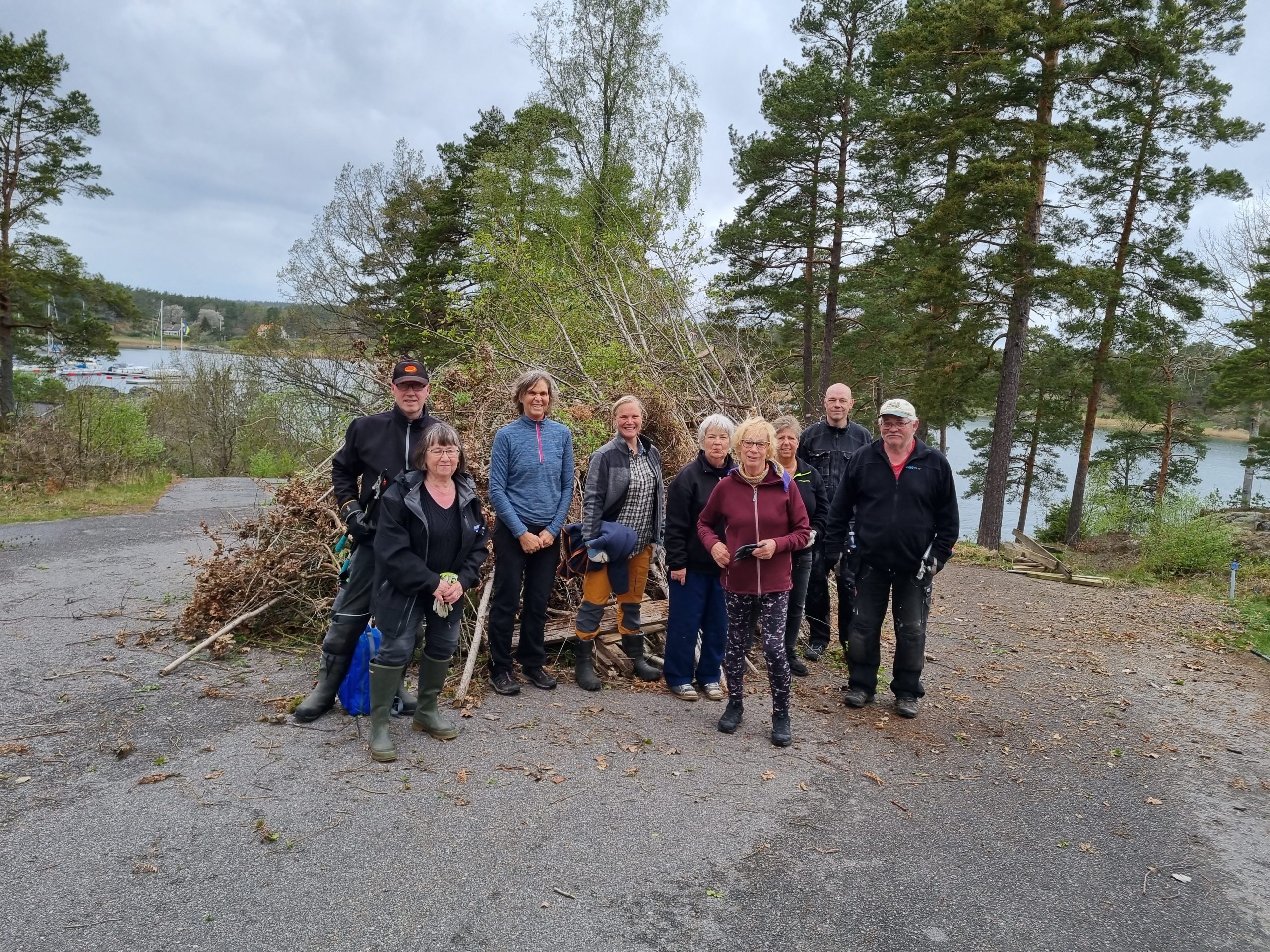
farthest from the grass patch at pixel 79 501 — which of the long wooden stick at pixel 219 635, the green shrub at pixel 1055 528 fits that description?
the green shrub at pixel 1055 528

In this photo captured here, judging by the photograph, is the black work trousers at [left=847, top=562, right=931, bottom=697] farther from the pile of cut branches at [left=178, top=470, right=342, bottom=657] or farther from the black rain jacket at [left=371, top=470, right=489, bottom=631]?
the pile of cut branches at [left=178, top=470, right=342, bottom=657]

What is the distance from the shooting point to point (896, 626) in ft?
15.0

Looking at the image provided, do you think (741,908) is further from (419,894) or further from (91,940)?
(91,940)

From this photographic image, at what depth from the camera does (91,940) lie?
228cm

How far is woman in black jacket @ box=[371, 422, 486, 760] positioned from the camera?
3.49 meters

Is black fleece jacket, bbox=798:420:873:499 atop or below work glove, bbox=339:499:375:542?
atop

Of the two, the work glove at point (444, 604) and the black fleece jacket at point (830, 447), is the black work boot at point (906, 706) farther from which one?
the work glove at point (444, 604)

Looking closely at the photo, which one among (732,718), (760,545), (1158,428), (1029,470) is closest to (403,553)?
(760,545)

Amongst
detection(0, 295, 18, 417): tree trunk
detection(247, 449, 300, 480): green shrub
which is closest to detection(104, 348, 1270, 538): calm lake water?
detection(0, 295, 18, 417): tree trunk

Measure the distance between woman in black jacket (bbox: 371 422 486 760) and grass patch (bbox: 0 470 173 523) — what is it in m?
9.89

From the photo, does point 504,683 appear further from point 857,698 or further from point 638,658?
point 857,698

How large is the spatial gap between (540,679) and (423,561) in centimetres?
153

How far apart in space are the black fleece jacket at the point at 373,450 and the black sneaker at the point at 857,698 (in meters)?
3.10

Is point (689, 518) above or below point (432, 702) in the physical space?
above
